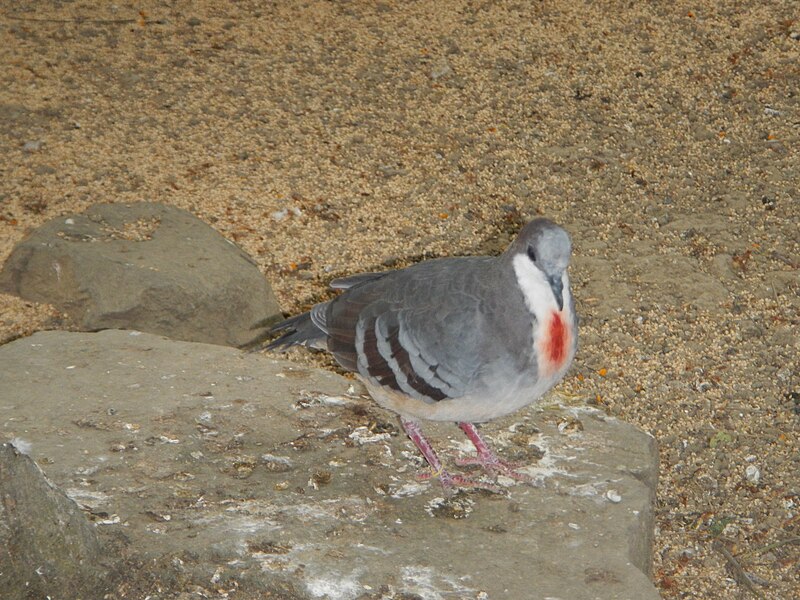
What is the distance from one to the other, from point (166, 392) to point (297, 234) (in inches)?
70.0

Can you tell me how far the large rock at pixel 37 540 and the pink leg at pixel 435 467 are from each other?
105 cm

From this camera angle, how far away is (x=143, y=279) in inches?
172

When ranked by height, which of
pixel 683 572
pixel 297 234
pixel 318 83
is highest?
pixel 318 83

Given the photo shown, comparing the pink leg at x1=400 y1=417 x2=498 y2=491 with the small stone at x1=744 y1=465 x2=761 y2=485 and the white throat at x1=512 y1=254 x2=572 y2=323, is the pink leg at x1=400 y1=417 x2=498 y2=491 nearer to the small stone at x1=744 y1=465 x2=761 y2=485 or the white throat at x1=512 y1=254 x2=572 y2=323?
the white throat at x1=512 y1=254 x2=572 y2=323

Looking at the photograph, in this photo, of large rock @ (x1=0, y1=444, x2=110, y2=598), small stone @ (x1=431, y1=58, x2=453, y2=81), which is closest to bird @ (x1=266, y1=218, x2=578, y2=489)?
large rock @ (x1=0, y1=444, x2=110, y2=598)

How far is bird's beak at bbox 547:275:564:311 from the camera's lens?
10.0 feet

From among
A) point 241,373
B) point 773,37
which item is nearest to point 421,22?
point 773,37

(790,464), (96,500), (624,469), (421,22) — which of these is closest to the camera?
(96,500)

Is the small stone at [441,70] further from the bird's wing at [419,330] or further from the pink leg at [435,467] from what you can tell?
the pink leg at [435,467]

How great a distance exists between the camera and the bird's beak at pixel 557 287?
306 cm

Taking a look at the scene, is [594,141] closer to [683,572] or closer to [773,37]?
[773,37]

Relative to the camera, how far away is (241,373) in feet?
12.2

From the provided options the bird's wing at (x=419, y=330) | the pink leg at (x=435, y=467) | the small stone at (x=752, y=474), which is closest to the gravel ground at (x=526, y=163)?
the small stone at (x=752, y=474)

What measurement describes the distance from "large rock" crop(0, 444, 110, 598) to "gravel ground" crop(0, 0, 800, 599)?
1.77 m
